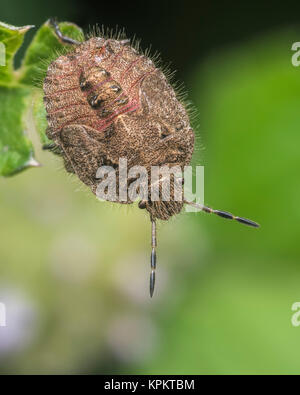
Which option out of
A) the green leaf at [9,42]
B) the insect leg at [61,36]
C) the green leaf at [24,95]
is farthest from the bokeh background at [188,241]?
the insect leg at [61,36]

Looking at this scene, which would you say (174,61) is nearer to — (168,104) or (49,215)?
(49,215)

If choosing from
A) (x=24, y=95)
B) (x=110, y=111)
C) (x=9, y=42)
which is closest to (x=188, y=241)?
(x=24, y=95)

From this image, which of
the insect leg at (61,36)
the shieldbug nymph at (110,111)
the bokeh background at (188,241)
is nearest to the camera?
the shieldbug nymph at (110,111)

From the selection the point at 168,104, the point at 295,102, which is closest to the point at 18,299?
the point at 168,104

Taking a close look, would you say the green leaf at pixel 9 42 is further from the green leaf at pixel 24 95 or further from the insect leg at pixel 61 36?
the insect leg at pixel 61 36

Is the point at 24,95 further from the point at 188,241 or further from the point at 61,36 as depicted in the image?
the point at 188,241
